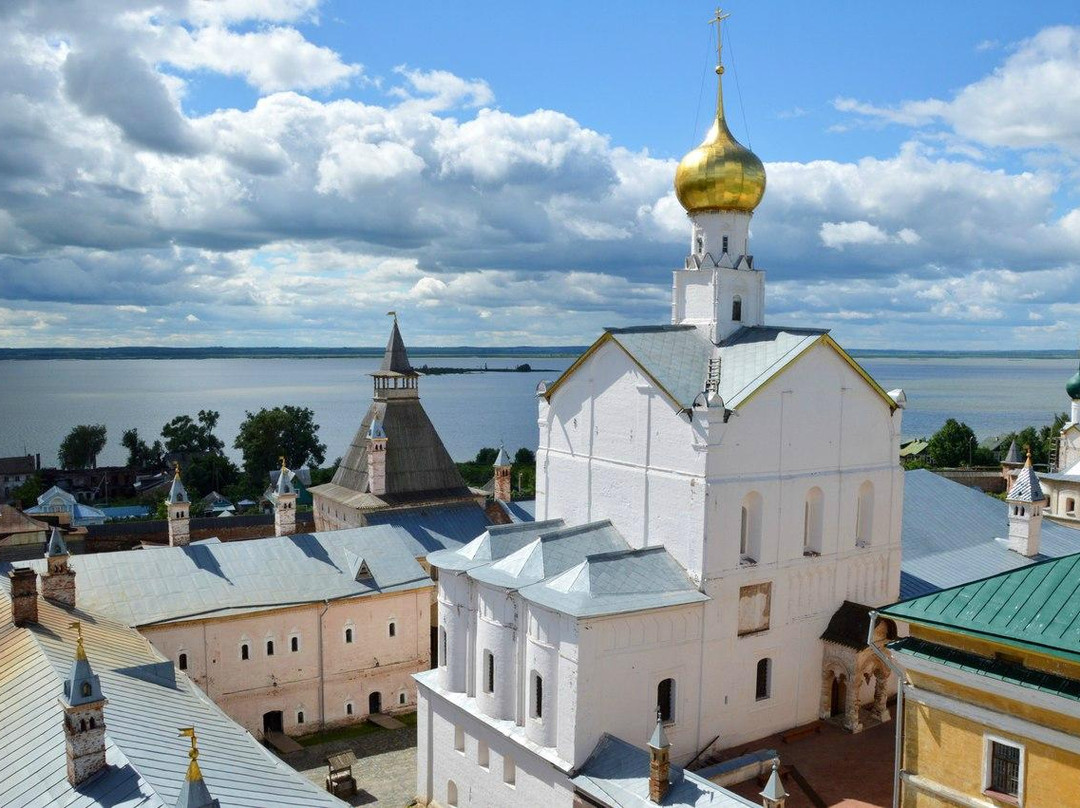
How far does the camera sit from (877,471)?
17000 mm

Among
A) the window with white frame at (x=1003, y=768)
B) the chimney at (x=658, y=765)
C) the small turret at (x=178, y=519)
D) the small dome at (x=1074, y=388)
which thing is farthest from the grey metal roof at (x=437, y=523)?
the small dome at (x=1074, y=388)

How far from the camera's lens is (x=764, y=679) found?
51.4ft

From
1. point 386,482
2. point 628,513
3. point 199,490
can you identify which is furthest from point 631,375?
point 199,490

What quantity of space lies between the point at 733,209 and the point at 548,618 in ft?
31.1

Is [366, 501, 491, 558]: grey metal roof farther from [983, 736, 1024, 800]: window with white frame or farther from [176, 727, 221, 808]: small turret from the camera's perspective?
[983, 736, 1024, 800]: window with white frame

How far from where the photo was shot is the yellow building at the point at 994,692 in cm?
859

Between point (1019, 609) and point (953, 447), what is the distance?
51.4 m

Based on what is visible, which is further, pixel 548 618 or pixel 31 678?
pixel 548 618

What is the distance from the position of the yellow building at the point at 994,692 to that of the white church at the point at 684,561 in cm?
439

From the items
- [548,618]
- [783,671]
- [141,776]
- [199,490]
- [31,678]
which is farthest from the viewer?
[199,490]

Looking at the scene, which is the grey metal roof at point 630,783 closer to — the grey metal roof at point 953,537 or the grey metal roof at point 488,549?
the grey metal roof at point 488,549

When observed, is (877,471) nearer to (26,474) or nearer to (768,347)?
(768,347)

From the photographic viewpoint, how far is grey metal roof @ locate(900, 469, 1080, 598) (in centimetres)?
1919

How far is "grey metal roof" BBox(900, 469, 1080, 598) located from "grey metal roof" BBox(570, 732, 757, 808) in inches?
316
